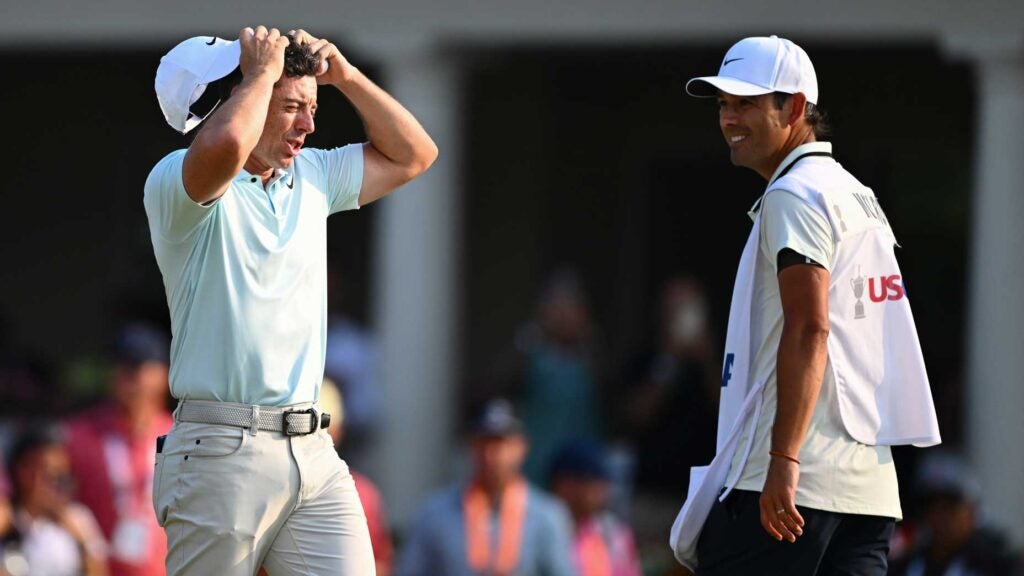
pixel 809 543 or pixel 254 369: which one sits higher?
pixel 254 369

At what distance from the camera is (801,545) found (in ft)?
12.8

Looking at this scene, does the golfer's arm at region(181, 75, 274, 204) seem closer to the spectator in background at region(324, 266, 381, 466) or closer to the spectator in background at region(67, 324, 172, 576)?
the spectator in background at region(67, 324, 172, 576)

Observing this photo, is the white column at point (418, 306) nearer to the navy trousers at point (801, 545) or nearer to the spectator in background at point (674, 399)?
the spectator in background at point (674, 399)

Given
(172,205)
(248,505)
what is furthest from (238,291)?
(248,505)

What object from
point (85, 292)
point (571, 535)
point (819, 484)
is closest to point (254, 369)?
point (819, 484)

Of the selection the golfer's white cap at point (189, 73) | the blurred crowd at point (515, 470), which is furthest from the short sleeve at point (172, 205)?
the blurred crowd at point (515, 470)

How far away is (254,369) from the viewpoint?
385 cm

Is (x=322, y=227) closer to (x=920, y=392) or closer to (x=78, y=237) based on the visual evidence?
(x=920, y=392)

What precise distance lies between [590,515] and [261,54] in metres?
5.02

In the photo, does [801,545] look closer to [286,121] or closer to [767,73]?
[767,73]

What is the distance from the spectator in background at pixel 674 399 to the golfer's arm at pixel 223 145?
21.2ft

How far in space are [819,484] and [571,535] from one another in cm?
462

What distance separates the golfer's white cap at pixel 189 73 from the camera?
392 centimetres

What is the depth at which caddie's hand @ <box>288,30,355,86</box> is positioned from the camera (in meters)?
4.00
